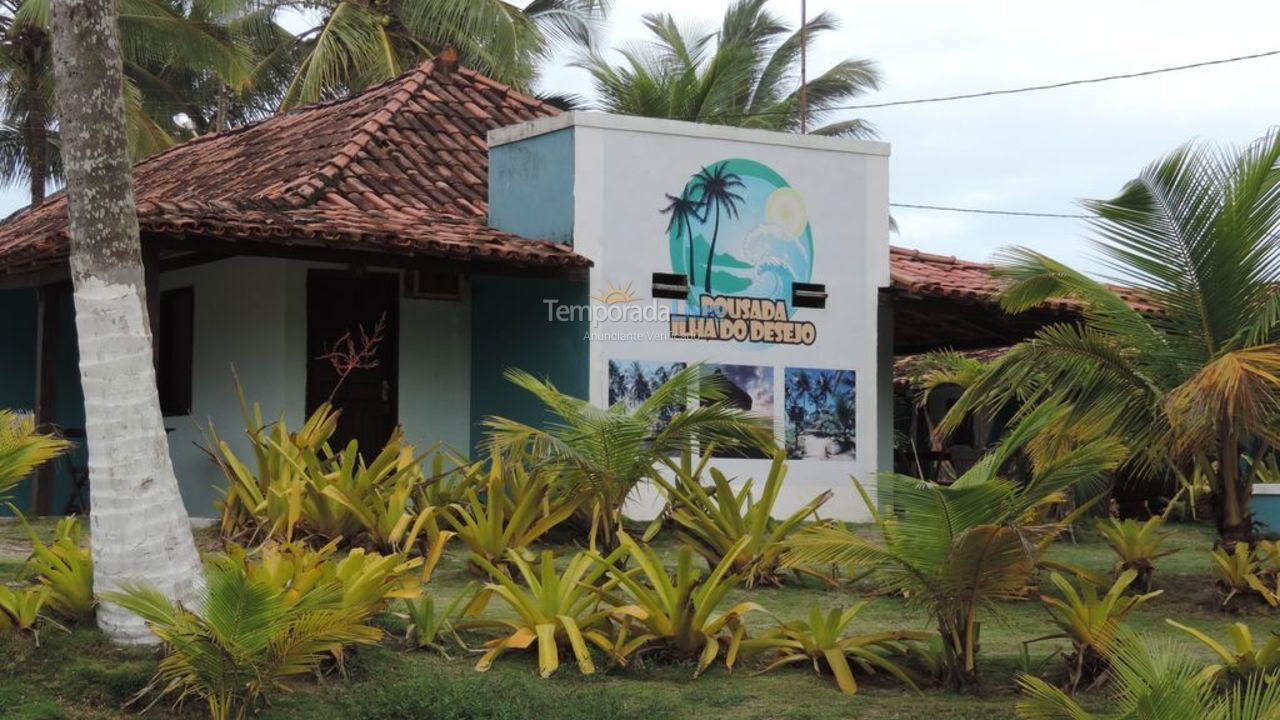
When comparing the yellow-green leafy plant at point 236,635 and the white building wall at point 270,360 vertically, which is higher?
the white building wall at point 270,360

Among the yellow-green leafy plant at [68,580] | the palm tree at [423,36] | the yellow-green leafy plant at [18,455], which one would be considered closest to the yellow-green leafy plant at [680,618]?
the yellow-green leafy plant at [68,580]

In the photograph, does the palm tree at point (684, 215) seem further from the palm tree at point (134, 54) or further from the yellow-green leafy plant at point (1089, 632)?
the palm tree at point (134, 54)

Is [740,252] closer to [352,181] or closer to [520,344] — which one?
[520,344]

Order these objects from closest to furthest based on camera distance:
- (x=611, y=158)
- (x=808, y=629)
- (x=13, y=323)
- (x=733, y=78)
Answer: (x=808, y=629) → (x=611, y=158) → (x=13, y=323) → (x=733, y=78)

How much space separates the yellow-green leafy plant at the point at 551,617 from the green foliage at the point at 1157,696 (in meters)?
2.10

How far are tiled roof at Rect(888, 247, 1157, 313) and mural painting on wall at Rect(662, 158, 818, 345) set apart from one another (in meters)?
1.26

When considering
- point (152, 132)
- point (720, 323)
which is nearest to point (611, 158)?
point (720, 323)

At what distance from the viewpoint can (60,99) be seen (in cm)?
764

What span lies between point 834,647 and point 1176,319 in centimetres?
383

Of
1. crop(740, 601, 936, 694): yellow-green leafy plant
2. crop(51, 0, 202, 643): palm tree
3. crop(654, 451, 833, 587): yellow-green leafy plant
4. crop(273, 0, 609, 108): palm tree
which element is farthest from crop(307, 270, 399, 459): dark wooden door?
crop(273, 0, 609, 108): palm tree

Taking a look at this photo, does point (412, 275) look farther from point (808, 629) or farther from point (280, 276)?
point (808, 629)

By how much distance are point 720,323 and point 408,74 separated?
5312 mm

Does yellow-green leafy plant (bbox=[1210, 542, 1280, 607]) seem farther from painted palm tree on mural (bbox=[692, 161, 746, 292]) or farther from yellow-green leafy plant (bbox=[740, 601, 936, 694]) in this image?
painted palm tree on mural (bbox=[692, 161, 746, 292])

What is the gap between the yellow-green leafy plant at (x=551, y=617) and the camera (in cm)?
778
